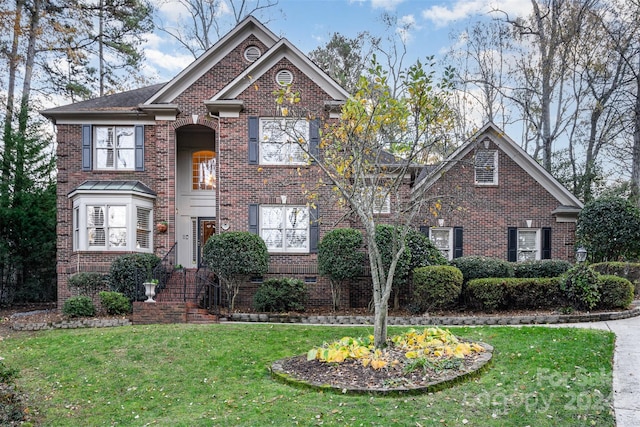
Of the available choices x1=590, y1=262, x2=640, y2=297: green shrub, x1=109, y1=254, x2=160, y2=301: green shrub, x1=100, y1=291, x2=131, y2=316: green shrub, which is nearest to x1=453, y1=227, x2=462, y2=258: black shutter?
x1=590, y1=262, x2=640, y2=297: green shrub

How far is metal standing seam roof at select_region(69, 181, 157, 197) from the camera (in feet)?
49.8

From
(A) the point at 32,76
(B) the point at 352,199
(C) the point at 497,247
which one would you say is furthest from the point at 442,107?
(A) the point at 32,76

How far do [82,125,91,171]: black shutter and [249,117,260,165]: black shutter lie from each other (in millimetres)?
5173

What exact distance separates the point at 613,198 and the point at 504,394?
12.2 meters

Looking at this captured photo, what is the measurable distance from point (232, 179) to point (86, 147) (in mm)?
4868

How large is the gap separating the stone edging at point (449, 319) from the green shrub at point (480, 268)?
1.94 metres

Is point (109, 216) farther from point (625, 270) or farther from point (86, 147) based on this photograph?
point (625, 270)

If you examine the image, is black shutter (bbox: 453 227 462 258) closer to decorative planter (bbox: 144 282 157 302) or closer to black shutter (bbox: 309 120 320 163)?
black shutter (bbox: 309 120 320 163)

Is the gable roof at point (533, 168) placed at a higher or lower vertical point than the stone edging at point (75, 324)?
higher

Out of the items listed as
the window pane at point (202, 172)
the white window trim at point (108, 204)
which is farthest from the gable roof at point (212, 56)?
the white window trim at point (108, 204)

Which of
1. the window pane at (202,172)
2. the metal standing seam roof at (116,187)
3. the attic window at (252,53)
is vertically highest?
the attic window at (252,53)

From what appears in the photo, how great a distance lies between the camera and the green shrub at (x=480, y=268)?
1384 cm

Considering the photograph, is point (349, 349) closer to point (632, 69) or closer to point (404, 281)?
point (404, 281)

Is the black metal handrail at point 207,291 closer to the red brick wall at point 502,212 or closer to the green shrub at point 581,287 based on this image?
the red brick wall at point 502,212
